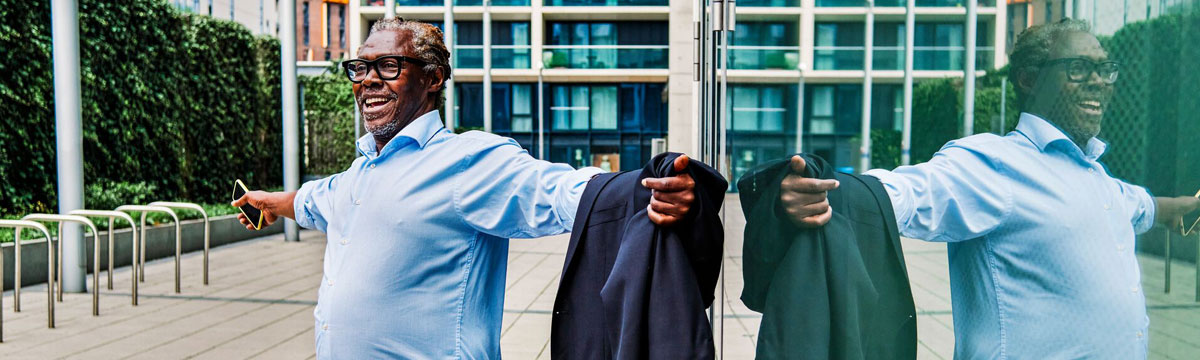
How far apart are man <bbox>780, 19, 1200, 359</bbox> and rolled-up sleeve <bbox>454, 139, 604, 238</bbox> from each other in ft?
1.90

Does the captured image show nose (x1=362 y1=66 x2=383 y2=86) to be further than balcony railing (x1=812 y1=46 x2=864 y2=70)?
Yes

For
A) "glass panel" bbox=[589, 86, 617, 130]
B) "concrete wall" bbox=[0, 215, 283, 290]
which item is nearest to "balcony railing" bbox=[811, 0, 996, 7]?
"concrete wall" bbox=[0, 215, 283, 290]

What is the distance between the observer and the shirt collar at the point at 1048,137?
133 cm

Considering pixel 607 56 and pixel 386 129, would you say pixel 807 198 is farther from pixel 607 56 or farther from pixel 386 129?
pixel 607 56

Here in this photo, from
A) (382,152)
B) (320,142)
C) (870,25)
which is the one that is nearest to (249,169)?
(320,142)

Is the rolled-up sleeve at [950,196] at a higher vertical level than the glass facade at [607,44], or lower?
lower

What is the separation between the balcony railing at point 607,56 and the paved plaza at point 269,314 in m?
16.2

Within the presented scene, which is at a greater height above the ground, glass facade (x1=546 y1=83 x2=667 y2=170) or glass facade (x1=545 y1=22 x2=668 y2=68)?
glass facade (x1=545 y1=22 x2=668 y2=68)

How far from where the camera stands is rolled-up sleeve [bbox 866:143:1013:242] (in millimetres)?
1465

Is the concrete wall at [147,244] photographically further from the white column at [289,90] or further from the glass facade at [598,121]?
the glass facade at [598,121]

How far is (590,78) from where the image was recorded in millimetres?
24500

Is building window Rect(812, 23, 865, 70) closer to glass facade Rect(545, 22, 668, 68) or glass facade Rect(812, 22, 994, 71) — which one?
glass facade Rect(812, 22, 994, 71)

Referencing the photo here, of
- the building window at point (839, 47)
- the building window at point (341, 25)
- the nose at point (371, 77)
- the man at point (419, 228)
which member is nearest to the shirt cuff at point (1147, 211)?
the building window at point (839, 47)

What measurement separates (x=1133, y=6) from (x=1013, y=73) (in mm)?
185
